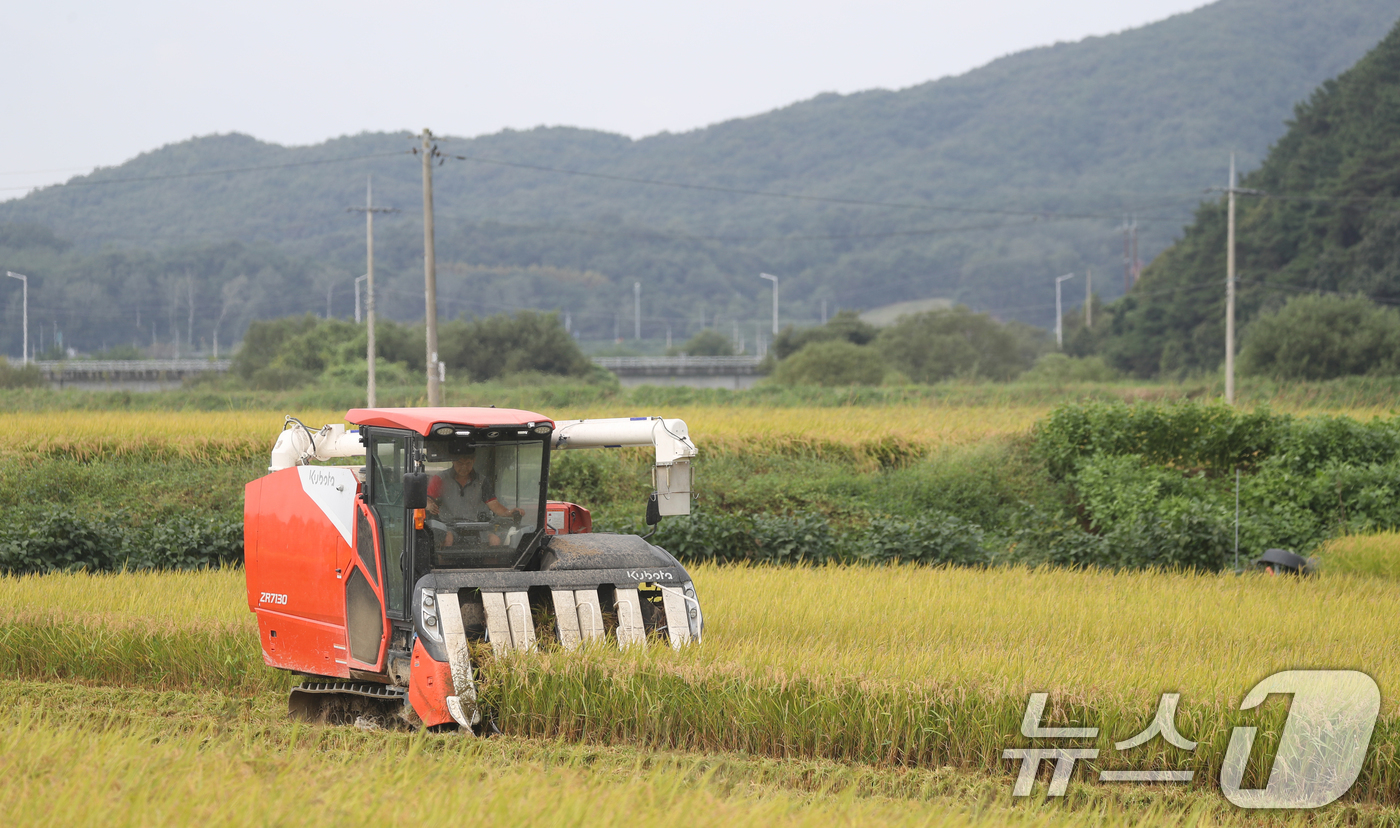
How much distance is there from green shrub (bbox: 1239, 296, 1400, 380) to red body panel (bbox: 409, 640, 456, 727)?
1572 inches

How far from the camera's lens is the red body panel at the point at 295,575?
27.1 feet

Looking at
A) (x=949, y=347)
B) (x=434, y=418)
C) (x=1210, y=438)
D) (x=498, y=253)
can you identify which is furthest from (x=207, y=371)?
(x=498, y=253)

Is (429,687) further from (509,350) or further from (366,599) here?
(509,350)

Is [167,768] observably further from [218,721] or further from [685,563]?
[685,563]

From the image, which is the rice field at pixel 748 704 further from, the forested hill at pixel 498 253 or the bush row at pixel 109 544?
the forested hill at pixel 498 253

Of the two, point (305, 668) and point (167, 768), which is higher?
point (167, 768)

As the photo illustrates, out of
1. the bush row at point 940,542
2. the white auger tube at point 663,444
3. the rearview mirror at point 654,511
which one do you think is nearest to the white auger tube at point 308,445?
the white auger tube at point 663,444

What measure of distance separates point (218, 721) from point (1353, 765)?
292 inches

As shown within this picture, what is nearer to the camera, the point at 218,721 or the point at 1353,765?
the point at 1353,765

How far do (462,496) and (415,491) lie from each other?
814 millimetres

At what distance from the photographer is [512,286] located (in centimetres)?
13138

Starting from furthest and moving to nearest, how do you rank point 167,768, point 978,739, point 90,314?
1. point 90,314
2. point 978,739
3. point 167,768

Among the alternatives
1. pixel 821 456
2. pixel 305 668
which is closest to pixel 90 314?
pixel 821 456

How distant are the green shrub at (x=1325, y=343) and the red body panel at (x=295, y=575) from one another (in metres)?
39.5
